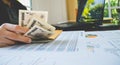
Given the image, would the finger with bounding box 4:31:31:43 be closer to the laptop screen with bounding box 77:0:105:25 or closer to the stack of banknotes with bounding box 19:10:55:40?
the stack of banknotes with bounding box 19:10:55:40

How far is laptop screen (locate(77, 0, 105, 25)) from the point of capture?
4.61 ft

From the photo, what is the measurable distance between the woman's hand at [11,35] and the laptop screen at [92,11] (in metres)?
0.74

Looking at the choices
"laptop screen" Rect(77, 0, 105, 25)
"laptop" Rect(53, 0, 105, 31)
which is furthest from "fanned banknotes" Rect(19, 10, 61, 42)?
"laptop screen" Rect(77, 0, 105, 25)

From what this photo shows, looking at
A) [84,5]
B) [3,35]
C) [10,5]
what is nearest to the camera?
[3,35]

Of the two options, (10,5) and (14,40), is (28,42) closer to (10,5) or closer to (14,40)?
(14,40)

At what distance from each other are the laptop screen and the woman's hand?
74cm

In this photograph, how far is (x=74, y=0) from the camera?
2676 millimetres

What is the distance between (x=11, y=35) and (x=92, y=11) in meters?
0.87

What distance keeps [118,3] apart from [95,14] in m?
2.01

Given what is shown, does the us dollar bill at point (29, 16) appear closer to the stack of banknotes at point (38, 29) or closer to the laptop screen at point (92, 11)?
the stack of banknotes at point (38, 29)

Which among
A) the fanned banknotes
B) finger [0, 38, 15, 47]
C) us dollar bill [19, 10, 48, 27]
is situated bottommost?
finger [0, 38, 15, 47]

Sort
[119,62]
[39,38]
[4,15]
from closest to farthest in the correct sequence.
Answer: [119,62], [39,38], [4,15]

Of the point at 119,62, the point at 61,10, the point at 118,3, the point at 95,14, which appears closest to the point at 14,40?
the point at 119,62

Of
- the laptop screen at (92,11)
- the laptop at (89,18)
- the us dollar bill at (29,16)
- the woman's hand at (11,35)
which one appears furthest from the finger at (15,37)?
the laptop screen at (92,11)
